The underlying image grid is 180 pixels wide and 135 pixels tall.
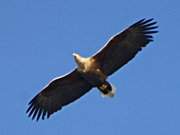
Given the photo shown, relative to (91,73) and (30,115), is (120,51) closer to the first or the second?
(91,73)

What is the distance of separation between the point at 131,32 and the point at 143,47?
476 millimetres

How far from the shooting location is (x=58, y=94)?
107ft

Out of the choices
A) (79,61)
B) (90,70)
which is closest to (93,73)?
(90,70)

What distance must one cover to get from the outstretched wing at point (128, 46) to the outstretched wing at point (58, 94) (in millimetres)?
757

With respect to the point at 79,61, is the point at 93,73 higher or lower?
lower

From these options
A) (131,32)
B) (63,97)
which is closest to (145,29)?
(131,32)

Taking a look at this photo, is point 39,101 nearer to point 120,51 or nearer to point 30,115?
point 30,115

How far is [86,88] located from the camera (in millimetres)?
32281

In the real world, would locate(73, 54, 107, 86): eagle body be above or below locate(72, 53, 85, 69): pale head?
below

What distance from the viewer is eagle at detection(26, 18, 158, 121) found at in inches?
1238

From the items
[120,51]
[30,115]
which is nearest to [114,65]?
[120,51]

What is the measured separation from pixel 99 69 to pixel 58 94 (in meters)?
1.49

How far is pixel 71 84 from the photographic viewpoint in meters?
32.3

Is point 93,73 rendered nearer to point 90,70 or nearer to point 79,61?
point 90,70
